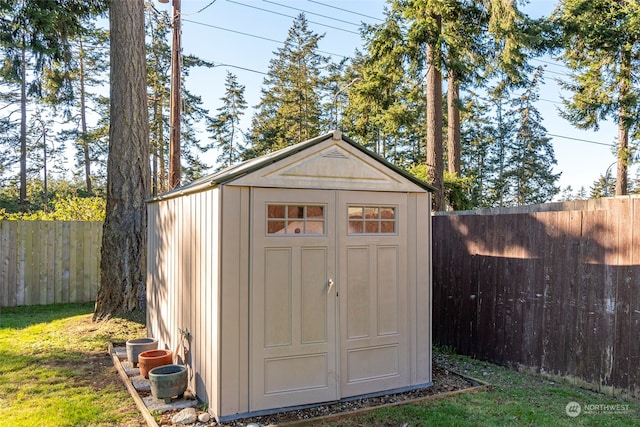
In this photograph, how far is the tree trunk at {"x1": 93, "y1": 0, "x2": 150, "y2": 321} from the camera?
6133mm

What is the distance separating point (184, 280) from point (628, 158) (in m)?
12.4

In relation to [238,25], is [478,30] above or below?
below

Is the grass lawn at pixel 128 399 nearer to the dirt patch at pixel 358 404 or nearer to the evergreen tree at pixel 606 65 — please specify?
the dirt patch at pixel 358 404

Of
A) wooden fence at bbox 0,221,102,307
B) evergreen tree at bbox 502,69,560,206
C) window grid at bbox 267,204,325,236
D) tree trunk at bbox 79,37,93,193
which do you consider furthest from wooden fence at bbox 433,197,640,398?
evergreen tree at bbox 502,69,560,206

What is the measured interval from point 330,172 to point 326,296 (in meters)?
1.05

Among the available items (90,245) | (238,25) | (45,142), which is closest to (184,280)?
(90,245)

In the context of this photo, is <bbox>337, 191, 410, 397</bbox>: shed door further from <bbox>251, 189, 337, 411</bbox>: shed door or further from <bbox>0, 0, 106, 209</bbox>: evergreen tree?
<bbox>0, 0, 106, 209</bbox>: evergreen tree

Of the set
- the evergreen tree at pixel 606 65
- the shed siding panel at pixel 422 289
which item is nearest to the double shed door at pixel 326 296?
the shed siding panel at pixel 422 289

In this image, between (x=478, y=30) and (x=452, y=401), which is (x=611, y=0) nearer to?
(x=478, y=30)

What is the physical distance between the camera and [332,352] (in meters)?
3.60

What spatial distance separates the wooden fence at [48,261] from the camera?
7.53 m

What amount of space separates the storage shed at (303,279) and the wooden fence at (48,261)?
16.0 feet

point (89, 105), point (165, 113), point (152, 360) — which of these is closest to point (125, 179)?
point (152, 360)

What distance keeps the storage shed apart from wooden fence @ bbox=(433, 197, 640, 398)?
1.10 metres
